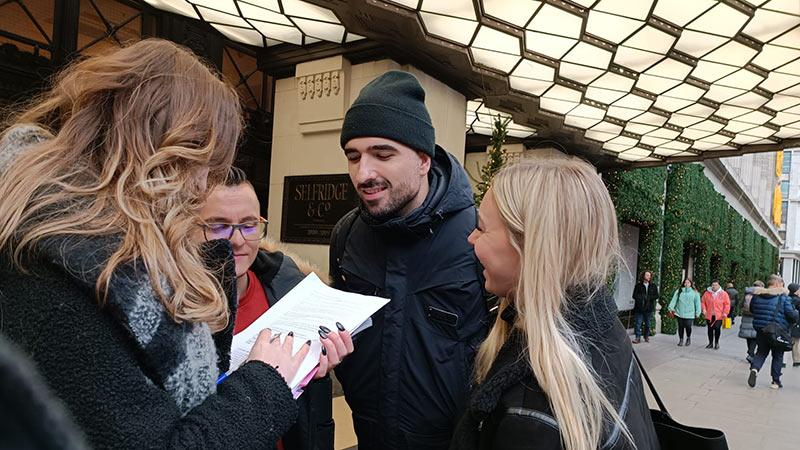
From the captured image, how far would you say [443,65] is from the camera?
7.64 m

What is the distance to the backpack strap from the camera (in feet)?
7.56

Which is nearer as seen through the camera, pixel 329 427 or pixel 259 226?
pixel 329 427

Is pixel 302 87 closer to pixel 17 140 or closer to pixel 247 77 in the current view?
pixel 247 77

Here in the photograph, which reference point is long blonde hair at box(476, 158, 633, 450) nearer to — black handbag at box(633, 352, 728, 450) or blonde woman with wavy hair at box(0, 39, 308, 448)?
black handbag at box(633, 352, 728, 450)

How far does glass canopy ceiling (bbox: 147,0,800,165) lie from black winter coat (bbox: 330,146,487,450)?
Answer: 4.47m

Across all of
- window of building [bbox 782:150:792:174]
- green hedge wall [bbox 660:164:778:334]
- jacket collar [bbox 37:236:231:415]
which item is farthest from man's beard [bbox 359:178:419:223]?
window of building [bbox 782:150:792:174]

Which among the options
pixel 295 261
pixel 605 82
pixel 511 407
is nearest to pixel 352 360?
pixel 295 261

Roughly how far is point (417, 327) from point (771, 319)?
34.0ft

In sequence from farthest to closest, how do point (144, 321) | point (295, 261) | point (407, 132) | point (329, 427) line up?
1. point (295, 261)
2. point (407, 132)
3. point (329, 427)
4. point (144, 321)

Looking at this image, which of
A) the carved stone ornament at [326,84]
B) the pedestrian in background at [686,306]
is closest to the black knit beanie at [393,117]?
the carved stone ornament at [326,84]

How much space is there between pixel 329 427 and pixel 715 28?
23.5ft

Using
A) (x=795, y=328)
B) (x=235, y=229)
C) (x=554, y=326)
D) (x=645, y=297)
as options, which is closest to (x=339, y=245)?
(x=235, y=229)

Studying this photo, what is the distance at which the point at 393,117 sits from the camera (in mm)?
2158

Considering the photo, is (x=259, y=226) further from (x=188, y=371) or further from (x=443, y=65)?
(x=443, y=65)
